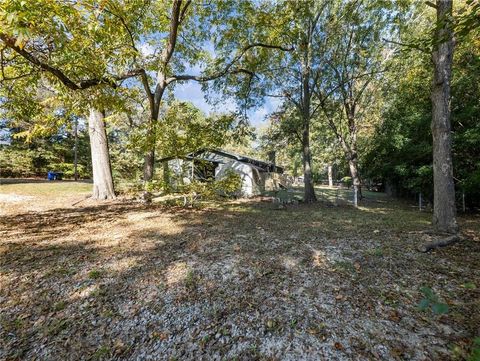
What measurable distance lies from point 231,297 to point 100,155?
10232 mm

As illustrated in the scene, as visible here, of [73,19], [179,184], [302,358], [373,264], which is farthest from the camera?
[179,184]

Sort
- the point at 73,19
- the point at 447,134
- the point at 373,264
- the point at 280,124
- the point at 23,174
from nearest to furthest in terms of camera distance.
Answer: the point at 373,264 < the point at 73,19 < the point at 447,134 < the point at 280,124 < the point at 23,174

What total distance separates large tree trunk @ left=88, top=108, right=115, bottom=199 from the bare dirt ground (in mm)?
5571

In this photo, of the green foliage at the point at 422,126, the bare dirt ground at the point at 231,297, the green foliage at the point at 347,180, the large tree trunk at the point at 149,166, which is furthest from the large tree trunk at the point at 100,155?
the green foliage at the point at 347,180

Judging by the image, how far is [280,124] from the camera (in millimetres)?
14148

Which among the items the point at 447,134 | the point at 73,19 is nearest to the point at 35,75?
the point at 73,19

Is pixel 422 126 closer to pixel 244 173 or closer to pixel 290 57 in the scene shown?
pixel 290 57

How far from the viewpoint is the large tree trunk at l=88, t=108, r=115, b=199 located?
10.4 m

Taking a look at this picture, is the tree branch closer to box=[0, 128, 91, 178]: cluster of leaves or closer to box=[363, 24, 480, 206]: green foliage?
box=[363, 24, 480, 206]: green foliage

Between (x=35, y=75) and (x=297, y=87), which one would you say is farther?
(x=297, y=87)

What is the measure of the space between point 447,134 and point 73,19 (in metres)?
8.10

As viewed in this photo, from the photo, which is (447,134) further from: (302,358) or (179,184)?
(179,184)

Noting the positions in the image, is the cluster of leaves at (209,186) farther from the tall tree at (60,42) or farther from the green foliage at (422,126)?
the green foliage at (422,126)

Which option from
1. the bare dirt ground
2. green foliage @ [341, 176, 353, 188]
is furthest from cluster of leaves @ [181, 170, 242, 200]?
green foliage @ [341, 176, 353, 188]
